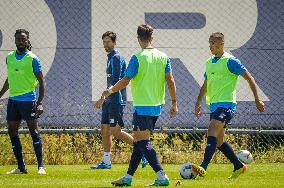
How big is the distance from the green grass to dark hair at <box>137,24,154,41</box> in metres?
1.86

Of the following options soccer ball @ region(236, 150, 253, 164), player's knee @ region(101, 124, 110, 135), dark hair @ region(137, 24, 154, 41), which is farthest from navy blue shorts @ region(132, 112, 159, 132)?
player's knee @ region(101, 124, 110, 135)

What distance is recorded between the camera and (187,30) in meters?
17.7

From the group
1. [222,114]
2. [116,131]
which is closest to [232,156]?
[222,114]

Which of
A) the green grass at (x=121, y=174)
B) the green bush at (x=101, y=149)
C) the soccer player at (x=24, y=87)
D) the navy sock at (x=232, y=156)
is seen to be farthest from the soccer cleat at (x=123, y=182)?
the green bush at (x=101, y=149)

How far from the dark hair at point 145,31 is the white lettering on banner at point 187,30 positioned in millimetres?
6235

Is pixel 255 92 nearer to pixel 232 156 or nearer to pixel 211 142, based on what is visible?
pixel 211 142

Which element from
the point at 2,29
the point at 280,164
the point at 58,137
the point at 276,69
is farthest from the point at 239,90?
the point at 2,29

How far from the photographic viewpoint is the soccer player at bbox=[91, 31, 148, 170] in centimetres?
1484

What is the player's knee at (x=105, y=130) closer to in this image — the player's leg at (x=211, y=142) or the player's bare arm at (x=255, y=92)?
the player's leg at (x=211, y=142)

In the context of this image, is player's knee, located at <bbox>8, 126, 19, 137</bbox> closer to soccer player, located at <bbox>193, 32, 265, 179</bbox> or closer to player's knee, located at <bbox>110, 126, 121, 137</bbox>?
player's knee, located at <bbox>110, 126, 121, 137</bbox>

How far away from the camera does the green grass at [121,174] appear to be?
1138cm

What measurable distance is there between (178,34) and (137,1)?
1.05 metres

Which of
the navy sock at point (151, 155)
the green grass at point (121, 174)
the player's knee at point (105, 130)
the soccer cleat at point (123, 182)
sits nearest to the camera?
the navy sock at point (151, 155)

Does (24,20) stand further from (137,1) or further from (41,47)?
(137,1)
